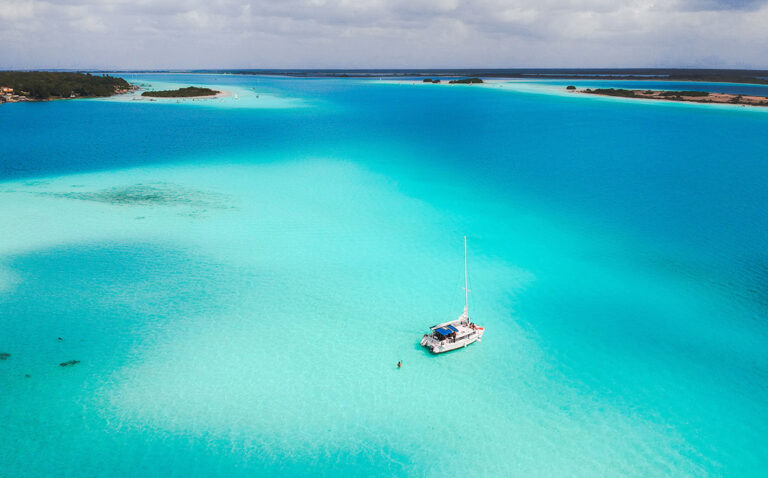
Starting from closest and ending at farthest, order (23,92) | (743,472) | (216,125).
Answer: (743,472) < (216,125) < (23,92)

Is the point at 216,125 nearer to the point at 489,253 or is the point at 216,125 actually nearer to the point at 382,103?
the point at 382,103

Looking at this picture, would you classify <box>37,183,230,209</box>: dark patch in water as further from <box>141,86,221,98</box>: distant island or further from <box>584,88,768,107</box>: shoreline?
<box>584,88,768,107</box>: shoreline

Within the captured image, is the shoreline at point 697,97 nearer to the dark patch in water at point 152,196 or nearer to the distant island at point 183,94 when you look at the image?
the distant island at point 183,94

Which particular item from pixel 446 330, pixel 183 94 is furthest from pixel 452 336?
pixel 183 94

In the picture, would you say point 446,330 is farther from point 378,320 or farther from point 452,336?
point 378,320

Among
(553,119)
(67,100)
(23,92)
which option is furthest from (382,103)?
(23,92)

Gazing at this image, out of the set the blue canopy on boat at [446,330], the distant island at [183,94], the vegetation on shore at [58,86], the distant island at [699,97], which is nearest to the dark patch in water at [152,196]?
the blue canopy on boat at [446,330]
